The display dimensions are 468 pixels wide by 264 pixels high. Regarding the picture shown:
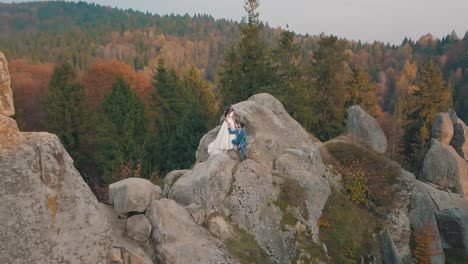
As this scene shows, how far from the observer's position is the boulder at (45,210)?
9461 millimetres

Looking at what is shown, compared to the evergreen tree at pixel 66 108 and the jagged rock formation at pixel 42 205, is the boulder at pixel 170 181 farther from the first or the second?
the evergreen tree at pixel 66 108

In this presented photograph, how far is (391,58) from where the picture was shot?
532 ft

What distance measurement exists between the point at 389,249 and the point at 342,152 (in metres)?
6.05

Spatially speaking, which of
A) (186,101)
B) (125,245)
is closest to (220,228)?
(125,245)

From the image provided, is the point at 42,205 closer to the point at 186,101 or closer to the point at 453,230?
the point at 453,230

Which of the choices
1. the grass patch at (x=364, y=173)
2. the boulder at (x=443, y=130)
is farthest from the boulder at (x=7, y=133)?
the boulder at (x=443, y=130)

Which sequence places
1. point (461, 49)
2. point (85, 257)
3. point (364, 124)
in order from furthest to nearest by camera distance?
point (461, 49) < point (364, 124) < point (85, 257)

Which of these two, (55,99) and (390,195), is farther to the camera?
(55,99)

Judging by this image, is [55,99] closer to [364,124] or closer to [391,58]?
[364,124]

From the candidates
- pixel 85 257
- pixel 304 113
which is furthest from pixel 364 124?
pixel 85 257

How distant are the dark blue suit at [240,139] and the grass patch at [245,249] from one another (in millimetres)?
4254

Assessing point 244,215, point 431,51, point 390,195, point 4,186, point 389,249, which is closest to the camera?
point 4,186

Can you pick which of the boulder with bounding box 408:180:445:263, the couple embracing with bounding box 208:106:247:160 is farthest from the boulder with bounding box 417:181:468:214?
the couple embracing with bounding box 208:106:247:160

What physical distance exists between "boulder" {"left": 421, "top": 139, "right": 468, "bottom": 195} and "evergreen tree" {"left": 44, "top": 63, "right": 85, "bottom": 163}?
3433 cm
